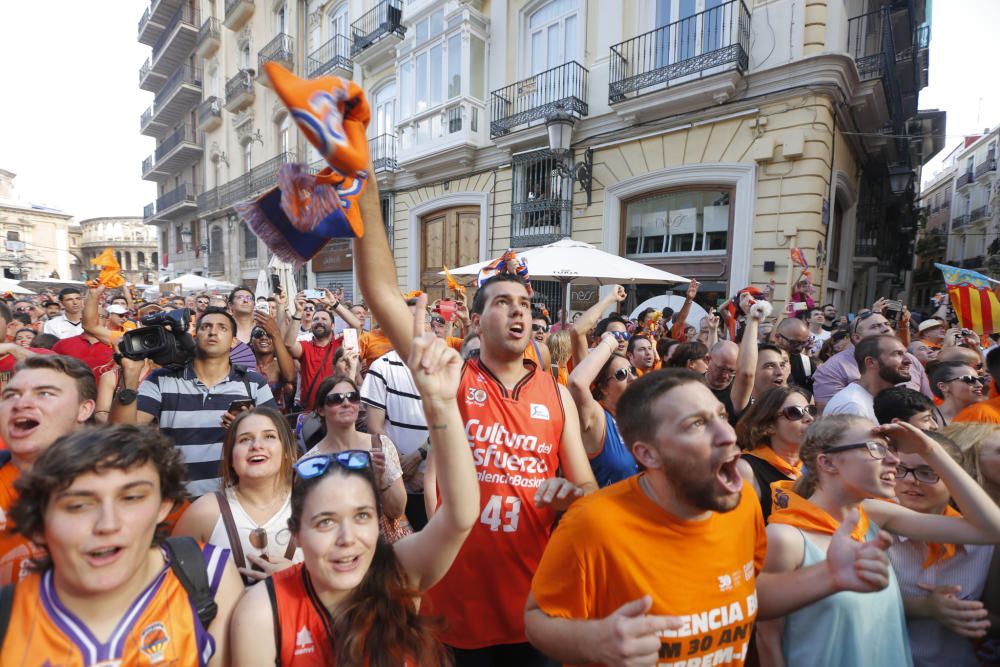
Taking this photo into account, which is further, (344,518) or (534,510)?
(534,510)

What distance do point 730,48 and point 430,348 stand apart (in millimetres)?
9664

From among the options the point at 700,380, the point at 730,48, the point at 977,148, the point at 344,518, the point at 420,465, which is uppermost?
the point at 977,148

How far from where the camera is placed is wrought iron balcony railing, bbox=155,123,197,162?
28266 mm

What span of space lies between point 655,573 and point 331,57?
807 inches

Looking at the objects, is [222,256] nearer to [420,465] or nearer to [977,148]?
[420,465]

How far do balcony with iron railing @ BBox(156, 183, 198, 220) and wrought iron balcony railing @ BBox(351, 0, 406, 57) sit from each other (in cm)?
1748

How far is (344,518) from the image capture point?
1508 millimetres

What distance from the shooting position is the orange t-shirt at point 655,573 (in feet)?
4.46

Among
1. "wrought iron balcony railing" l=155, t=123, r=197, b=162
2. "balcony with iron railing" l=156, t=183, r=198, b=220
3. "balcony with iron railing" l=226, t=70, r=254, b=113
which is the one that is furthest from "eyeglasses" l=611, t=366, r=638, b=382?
"wrought iron balcony railing" l=155, t=123, r=197, b=162

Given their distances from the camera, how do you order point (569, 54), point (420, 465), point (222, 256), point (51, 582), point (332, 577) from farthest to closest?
point (222, 256)
point (569, 54)
point (420, 465)
point (332, 577)
point (51, 582)

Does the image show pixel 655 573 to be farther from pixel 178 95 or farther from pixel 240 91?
pixel 178 95

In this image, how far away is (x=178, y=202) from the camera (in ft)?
93.9

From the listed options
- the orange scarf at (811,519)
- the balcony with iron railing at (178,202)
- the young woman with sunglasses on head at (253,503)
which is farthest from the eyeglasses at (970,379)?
the balcony with iron railing at (178,202)

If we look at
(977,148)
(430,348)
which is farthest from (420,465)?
(977,148)
